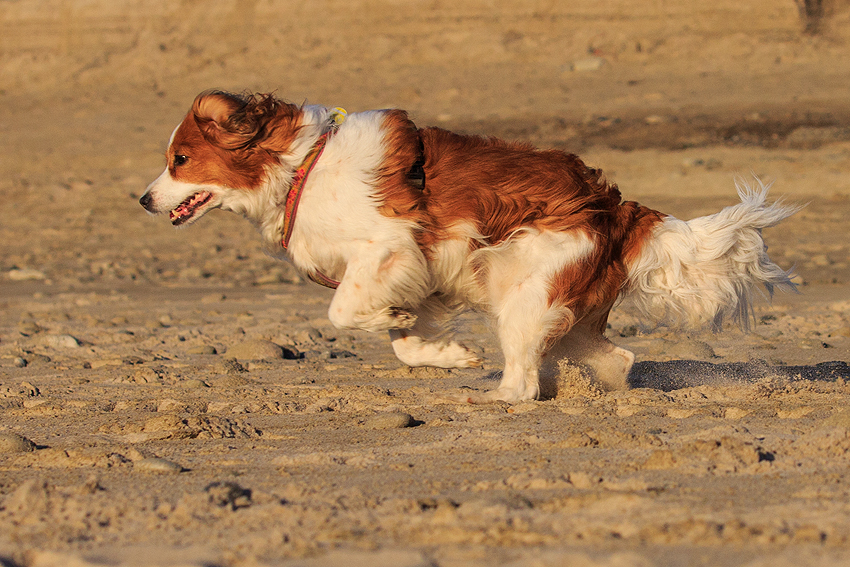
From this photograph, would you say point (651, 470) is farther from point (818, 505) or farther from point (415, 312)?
point (415, 312)

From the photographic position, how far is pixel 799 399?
448 centimetres

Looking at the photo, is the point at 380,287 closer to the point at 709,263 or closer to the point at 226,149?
the point at 226,149

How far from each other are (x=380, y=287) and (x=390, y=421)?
28.5 inches

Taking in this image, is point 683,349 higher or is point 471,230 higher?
point 471,230

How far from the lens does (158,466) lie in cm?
351

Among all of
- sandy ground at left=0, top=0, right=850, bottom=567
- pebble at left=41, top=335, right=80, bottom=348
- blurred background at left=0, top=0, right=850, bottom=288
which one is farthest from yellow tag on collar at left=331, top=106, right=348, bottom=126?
blurred background at left=0, top=0, right=850, bottom=288

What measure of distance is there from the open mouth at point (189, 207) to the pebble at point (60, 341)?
171 centimetres

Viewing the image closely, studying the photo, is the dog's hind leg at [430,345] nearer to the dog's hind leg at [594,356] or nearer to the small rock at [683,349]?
the dog's hind leg at [594,356]

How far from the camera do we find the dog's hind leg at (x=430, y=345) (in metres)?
4.93

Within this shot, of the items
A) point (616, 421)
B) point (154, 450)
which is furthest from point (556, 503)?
point (154, 450)

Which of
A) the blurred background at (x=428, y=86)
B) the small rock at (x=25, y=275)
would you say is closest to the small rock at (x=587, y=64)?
the blurred background at (x=428, y=86)

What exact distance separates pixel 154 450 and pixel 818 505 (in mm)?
2333

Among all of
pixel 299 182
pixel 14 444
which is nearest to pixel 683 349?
pixel 299 182

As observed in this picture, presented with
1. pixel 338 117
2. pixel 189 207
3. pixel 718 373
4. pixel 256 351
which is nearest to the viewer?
pixel 338 117
